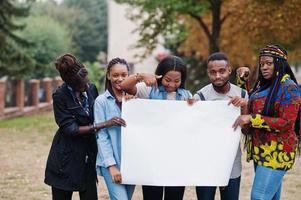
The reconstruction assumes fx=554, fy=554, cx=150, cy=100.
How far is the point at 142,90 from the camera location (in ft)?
15.0

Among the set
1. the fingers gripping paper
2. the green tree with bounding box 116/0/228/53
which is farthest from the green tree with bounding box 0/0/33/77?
the fingers gripping paper

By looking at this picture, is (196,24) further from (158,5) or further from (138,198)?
(138,198)

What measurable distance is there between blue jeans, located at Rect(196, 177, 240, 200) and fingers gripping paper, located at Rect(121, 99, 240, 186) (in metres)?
0.26

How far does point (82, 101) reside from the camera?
15.4ft

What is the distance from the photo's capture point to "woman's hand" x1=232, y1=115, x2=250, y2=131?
4.43m

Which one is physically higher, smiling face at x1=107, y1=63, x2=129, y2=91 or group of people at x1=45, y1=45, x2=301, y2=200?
smiling face at x1=107, y1=63, x2=129, y2=91

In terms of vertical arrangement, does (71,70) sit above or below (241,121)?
above

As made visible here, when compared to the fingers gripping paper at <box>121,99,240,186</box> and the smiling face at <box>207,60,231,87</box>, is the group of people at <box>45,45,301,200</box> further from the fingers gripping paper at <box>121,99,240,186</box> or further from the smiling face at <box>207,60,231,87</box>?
the fingers gripping paper at <box>121,99,240,186</box>

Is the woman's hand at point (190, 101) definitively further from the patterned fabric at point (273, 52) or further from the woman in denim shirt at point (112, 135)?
the patterned fabric at point (273, 52)

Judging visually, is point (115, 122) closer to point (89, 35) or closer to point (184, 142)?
point (184, 142)

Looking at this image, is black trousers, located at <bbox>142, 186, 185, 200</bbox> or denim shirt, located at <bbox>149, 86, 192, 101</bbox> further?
black trousers, located at <bbox>142, 186, 185, 200</bbox>

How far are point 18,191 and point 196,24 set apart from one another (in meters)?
18.7

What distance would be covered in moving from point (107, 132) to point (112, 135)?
0.05 m

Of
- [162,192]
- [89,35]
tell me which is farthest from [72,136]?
[89,35]
